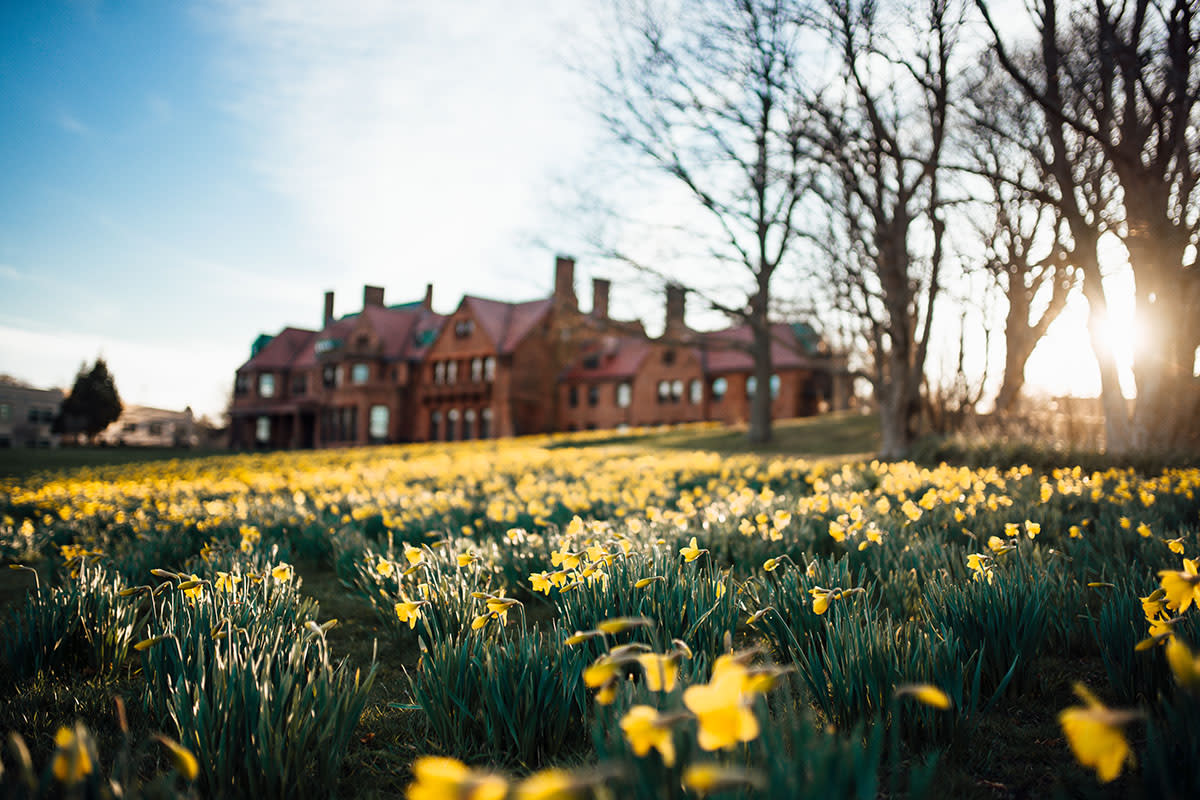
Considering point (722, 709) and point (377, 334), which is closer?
point (722, 709)

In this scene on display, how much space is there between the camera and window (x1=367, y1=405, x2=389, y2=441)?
1841 inches

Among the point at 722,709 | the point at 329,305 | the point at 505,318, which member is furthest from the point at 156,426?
the point at 722,709

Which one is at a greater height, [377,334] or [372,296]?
[372,296]

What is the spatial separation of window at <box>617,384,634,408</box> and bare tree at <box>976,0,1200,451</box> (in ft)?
114

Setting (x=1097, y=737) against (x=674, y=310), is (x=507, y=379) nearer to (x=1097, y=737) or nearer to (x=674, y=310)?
(x=674, y=310)

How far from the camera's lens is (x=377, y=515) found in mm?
6715

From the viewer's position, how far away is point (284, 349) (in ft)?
178

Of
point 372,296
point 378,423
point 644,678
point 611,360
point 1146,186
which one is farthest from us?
point 372,296

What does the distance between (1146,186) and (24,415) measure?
81.5 meters

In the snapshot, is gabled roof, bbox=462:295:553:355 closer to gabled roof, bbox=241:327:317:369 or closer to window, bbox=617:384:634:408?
window, bbox=617:384:634:408

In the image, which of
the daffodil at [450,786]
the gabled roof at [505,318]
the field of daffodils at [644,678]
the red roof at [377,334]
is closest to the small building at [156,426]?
the red roof at [377,334]

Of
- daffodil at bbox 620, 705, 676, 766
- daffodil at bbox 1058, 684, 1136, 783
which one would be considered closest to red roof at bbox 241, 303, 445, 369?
daffodil at bbox 620, 705, 676, 766

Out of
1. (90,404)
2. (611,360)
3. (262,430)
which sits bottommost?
(262,430)

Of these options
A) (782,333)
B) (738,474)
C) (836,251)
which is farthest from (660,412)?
(738,474)
